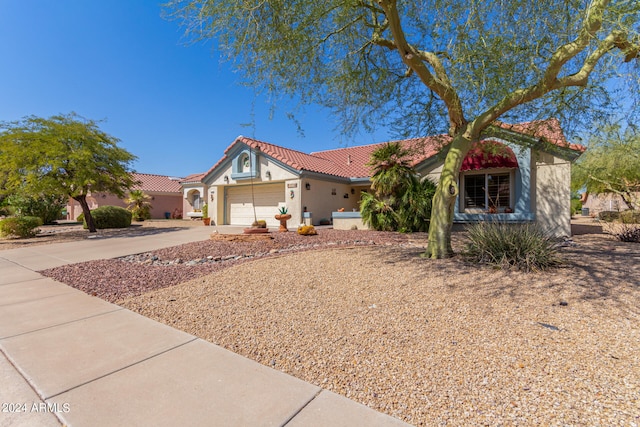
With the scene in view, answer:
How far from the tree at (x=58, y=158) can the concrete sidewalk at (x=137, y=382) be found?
11.9 meters

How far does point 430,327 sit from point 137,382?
3042 mm

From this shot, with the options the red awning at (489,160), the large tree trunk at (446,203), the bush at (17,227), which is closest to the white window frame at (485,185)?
the red awning at (489,160)

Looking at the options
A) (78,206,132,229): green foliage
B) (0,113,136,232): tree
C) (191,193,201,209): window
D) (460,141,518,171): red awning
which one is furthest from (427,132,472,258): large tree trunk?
(191,193,201,209): window

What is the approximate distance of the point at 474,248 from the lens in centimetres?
661

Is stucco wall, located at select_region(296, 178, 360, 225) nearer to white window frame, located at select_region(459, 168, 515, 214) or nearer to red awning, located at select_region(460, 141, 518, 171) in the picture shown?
white window frame, located at select_region(459, 168, 515, 214)

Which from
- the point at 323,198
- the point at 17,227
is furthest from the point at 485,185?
the point at 17,227

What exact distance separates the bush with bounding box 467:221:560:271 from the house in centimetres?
349

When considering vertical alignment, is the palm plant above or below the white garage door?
above

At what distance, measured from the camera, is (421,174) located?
49.6 feet

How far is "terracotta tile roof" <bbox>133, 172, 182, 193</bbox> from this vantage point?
1246 inches

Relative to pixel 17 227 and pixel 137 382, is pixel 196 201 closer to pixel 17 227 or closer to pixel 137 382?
pixel 17 227

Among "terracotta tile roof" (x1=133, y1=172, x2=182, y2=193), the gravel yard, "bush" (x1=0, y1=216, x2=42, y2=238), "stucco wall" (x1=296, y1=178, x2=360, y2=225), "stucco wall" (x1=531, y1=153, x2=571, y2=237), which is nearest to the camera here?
the gravel yard

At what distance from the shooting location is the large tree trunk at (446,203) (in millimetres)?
7027

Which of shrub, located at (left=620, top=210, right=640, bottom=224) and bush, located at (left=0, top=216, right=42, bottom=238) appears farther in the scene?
shrub, located at (left=620, top=210, right=640, bottom=224)
